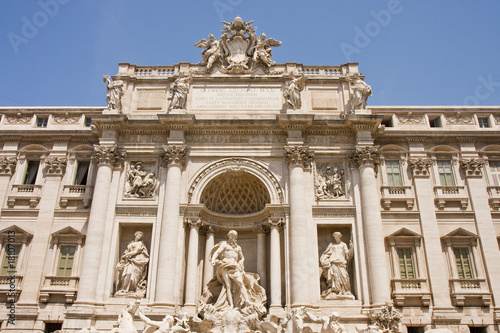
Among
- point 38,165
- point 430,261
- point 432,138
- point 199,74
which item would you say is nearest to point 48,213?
point 38,165

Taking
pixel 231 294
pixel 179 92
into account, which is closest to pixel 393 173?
pixel 231 294

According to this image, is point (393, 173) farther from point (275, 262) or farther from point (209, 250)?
point (209, 250)

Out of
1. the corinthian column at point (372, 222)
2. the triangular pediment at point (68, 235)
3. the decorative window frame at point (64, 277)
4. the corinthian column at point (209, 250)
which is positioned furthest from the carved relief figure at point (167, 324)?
the corinthian column at point (372, 222)

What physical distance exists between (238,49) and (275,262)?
42.0 feet

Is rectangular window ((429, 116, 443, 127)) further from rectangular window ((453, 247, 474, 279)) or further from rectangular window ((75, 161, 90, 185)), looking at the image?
rectangular window ((75, 161, 90, 185))

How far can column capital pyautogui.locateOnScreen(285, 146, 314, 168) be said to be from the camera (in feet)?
73.5

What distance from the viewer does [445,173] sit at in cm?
2397

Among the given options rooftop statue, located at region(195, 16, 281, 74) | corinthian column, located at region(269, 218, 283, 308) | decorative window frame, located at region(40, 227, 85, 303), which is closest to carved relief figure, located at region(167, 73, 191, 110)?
rooftop statue, located at region(195, 16, 281, 74)

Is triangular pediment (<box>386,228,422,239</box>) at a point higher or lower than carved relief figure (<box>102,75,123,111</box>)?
lower

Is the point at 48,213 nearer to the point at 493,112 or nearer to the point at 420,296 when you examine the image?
the point at 420,296

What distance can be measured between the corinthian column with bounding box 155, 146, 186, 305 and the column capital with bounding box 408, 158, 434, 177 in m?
12.4

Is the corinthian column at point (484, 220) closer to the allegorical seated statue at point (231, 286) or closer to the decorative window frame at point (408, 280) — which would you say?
the decorative window frame at point (408, 280)

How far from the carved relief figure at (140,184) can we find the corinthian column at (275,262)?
645cm

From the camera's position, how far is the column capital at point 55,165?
23938mm
